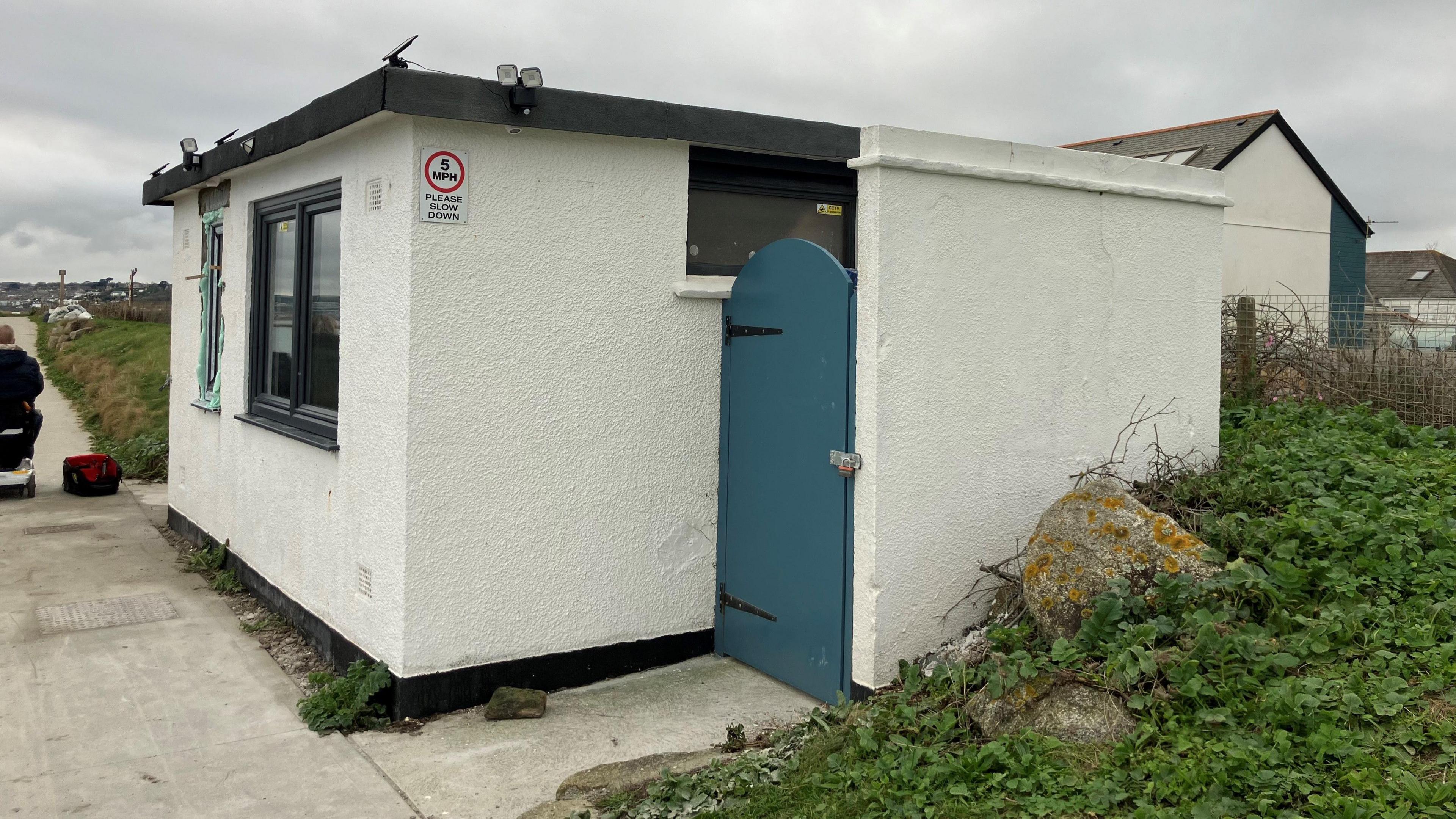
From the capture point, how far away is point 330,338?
6164mm

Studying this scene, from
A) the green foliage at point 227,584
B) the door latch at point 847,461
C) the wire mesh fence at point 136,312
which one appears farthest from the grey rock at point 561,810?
the wire mesh fence at point 136,312

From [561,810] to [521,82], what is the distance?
10.4 feet

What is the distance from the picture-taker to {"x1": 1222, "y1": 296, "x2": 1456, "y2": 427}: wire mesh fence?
7.10 m

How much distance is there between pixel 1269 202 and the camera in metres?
23.9

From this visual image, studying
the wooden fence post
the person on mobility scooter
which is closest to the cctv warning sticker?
the wooden fence post

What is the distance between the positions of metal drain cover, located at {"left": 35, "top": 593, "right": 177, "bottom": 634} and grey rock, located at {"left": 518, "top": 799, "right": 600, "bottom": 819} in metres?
3.79

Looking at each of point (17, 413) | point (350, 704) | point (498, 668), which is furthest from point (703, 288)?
point (17, 413)

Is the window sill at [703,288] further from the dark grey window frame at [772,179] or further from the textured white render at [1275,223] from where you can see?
the textured white render at [1275,223]

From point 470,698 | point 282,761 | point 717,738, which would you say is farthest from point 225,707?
point 717,738

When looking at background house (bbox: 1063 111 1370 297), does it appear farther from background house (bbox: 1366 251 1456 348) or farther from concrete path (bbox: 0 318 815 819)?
concrete path (bbox: 0 318 815 819)

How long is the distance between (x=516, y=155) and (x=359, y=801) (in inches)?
118

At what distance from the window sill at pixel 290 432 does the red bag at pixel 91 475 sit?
15.2 ft

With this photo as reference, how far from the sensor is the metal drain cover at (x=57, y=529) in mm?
9273

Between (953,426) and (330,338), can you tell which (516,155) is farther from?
(953,426)
